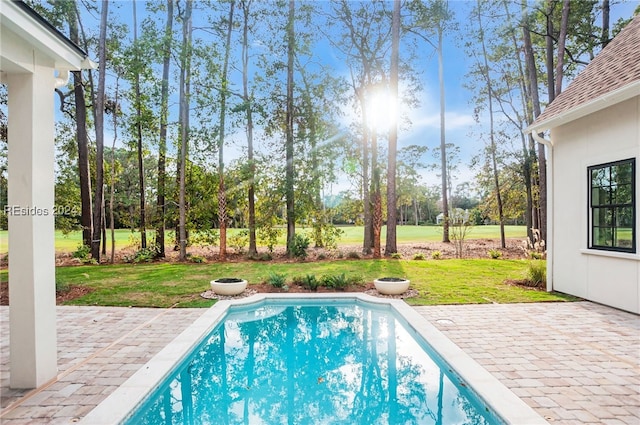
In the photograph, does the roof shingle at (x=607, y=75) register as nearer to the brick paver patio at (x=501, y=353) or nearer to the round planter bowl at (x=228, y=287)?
the brick paver patio at (x=501, y=353)

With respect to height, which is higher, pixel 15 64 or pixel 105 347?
pixel 15 64

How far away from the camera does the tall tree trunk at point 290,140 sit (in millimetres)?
13125

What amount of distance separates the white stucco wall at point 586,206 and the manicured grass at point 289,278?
630mm

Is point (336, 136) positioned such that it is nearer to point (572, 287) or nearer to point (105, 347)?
point (572, 287)

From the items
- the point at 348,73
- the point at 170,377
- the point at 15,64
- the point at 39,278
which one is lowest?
the point at 170,377

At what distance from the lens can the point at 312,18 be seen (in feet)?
45.5

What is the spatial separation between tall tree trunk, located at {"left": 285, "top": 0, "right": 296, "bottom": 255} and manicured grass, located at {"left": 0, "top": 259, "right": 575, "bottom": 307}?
2.12 metres

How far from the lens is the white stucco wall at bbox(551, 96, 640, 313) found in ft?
18.3

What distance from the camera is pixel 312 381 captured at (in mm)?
3879

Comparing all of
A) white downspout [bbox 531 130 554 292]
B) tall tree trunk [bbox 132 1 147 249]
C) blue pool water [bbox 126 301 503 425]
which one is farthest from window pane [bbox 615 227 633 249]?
tall tree trunk [bbox 132 1 147 249]

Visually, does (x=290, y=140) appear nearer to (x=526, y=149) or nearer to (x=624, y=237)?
(x=624, y=237)

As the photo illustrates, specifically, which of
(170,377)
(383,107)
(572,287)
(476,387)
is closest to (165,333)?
(170,377)

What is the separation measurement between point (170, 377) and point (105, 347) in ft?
4.33

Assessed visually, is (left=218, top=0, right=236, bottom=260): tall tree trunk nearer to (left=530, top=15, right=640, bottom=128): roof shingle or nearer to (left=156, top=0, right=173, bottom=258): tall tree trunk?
(left=156, top=0, right=173, bottom=258): tall tree trunk
